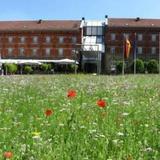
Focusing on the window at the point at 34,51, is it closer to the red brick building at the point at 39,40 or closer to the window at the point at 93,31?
the red brick building at the point at 39,40

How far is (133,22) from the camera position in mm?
133625

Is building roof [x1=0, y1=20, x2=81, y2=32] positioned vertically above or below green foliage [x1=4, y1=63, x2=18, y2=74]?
above

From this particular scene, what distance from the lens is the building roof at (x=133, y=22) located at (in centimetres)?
13138

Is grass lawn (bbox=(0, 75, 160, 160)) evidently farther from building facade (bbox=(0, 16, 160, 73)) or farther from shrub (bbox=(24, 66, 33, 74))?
building facade (bbox=(0, 16, 160, 73))

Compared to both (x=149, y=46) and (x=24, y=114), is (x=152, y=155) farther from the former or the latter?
(x=149, y=46)

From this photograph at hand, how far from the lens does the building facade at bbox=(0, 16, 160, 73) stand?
5113 inches

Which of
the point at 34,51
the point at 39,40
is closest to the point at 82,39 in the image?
the point at 39,40

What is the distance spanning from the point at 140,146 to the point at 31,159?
4.27 ft

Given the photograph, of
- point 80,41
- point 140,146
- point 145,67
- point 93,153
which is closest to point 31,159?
point 93,153

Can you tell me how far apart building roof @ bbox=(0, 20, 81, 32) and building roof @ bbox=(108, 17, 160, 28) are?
7.64 meters

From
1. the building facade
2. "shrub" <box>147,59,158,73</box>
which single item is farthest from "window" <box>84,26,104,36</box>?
"shrub" <box>147,59,158,73</box>

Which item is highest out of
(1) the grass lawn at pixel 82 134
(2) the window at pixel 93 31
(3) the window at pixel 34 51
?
(2) the window at pixel 93 31

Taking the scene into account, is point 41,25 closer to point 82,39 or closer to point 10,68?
point 82,39

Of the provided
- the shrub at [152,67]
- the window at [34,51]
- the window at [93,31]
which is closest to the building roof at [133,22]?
the window at [93,31]
